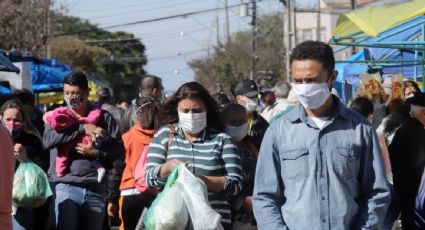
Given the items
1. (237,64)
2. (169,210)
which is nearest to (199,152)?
(169,210)

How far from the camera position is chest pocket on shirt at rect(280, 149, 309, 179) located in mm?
4789

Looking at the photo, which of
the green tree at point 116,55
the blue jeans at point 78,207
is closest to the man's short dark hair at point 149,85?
the blue jeans at point 78,207

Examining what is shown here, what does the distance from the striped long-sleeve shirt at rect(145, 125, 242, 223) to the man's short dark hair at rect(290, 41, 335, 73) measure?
168 cm

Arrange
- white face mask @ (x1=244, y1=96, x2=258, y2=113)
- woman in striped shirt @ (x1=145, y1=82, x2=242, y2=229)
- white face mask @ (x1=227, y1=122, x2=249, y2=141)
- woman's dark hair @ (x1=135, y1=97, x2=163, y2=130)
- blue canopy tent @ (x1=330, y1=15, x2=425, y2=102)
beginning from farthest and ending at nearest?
1. white face mask @ (x1=244, y1=96, x2=258, y2=113)
2. blue canopy tent @ (x1=330, y1=15, x2=425, y2=102)
3. woman's dark hair @ (x1=135, y1=97, x2=163, y2=130)
4. white face mask @ (x1=227, y1=122, x2=249, y2=141)
5. woman in striped shirt @ (x1=145, y1=82, x2=242, y2=229)

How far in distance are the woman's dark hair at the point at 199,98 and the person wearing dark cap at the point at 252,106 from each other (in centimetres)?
213

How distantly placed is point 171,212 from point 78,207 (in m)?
2.07

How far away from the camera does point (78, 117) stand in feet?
27.0

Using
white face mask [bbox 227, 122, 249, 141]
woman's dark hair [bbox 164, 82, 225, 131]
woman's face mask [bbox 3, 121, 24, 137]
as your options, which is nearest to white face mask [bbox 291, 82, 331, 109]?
woman's dark hair [bbox 164, 82, 225, 131]

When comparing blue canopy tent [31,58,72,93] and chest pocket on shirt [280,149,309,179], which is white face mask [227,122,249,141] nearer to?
chest pocket on shirt [280,149,309,179]

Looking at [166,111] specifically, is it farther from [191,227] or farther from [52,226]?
[52,226]

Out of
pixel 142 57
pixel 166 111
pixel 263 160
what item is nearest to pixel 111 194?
pixel 166 111

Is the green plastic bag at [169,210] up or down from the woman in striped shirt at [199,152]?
down

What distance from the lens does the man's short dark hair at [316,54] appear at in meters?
A: 4.82

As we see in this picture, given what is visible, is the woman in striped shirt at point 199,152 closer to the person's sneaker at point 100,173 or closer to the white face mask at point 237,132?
the white face mask at point 237,132
